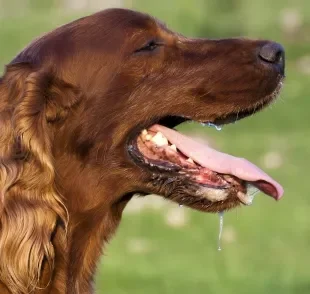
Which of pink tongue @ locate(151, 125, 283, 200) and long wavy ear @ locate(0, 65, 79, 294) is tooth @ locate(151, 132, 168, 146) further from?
long wavy ear @ locate(0, 65, 79, 294)

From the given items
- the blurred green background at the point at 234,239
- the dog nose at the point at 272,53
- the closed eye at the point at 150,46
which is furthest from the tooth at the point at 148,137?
the blurred green background at the point at 234,239

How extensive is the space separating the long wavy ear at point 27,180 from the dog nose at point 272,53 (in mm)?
840

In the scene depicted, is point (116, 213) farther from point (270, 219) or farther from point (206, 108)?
point (270, 219)

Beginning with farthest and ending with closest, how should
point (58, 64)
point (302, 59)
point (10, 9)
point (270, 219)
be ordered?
point (10, 9)
point (302, 59)
point (270, 219)
point (58, 64)

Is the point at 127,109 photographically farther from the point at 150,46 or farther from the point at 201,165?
the point at 201,165

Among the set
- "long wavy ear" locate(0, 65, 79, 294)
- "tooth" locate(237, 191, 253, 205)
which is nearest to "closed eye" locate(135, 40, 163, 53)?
"long wavy ear" locate(0, 65, 79, 294)

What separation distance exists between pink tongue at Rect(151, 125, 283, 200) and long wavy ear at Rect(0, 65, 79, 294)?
0.49m

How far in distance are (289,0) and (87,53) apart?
72.8 feet

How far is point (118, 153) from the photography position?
13.8ft

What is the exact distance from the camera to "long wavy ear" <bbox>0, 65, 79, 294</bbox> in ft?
12.6

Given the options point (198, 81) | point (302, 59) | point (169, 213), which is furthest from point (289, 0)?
point (198, 81)

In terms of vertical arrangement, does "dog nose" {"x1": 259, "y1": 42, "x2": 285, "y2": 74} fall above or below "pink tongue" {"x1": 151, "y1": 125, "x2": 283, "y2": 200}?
above

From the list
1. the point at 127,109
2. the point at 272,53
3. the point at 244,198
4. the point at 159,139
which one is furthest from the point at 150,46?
the point at 244,198

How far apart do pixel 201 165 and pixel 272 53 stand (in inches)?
21.3
